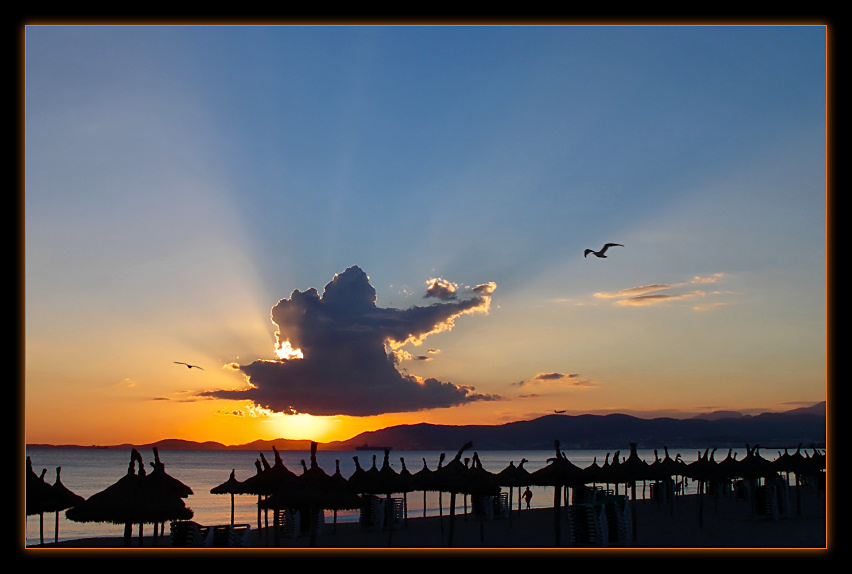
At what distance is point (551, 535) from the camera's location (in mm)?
25625

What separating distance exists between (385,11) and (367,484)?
2205 centimetres

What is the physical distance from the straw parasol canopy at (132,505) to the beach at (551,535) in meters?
4.03

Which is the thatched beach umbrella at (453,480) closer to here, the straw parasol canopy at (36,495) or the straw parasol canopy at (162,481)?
the straw parasol canopy at (162,481)

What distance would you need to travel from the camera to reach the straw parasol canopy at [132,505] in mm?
16297

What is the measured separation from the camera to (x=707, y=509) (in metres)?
36.5

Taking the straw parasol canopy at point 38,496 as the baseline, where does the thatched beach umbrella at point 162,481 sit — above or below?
above

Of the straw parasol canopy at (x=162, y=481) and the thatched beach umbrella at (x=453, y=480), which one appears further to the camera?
the thatched beach umbrella at (x=453, y=480)

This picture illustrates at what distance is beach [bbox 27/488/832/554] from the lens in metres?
22.2

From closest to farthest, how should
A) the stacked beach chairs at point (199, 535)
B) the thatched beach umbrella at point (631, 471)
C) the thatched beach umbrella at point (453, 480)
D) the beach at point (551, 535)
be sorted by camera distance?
the stacked beach chairs at point (199, 535) < the thatched beach umbrella at point (453, 480) < the beach at point (551, 535) < the thatched beach umbrella at point (631, 471)

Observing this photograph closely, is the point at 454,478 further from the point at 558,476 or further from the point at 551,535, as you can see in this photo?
the point at 551,535

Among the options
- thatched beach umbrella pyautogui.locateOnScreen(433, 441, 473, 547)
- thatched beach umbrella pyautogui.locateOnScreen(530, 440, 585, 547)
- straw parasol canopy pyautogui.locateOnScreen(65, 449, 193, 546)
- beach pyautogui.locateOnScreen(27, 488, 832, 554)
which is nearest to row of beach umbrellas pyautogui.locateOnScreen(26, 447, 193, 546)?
straw parasol canopy pyautogui.locateOnScreen(65, 449, 193, 546)

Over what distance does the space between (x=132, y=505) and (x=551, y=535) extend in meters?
14.7

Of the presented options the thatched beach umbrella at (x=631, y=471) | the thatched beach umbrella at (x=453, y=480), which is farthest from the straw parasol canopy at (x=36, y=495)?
the thatched beach umbrella at (x=631, y=471)

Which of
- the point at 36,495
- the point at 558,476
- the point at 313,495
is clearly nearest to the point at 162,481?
the point at 313,495
